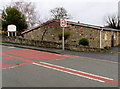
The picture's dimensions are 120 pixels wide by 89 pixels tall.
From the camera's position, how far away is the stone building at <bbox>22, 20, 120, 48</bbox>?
1454 cm

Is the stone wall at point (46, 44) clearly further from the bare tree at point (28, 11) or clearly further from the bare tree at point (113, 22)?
the bare tree at point (113, 22)

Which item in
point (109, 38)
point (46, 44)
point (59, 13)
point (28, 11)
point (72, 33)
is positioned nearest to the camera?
point (46, 44)

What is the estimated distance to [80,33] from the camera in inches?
621

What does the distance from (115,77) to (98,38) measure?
971cm

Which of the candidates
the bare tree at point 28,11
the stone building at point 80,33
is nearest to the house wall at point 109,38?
the stone building at point 80,33

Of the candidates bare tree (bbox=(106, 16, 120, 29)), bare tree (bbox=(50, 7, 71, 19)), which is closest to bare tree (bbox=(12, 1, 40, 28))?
bare tree (bbox=(50, 7, 71, 19))

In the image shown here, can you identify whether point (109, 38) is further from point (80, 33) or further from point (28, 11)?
point (28, 11)

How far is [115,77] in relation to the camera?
5.14 meters

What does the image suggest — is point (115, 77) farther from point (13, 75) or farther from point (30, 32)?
point (30, 32)

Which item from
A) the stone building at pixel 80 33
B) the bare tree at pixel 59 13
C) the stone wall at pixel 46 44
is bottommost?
the stone wall at pixel 46 44

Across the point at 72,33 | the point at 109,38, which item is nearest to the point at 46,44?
the point at 72,33

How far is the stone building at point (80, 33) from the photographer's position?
47.7 ft

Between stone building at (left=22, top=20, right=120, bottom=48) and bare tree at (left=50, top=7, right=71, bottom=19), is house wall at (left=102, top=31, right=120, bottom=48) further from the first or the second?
bare tree at (left=50, top=7, right=71, bottom=19)

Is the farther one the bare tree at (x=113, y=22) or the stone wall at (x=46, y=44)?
the bare tree at (x=113, y=22)
